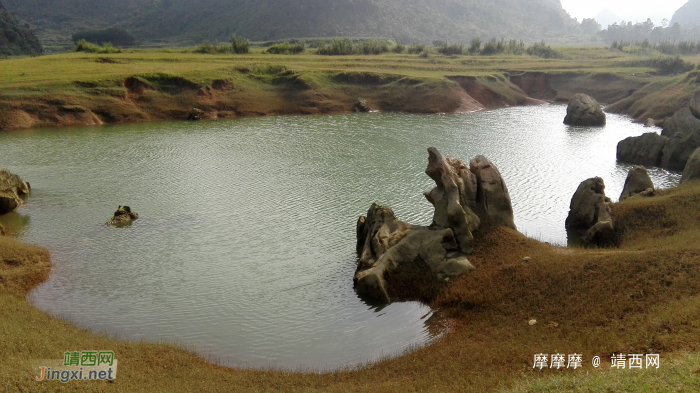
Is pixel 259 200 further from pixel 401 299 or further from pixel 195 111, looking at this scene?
pixel 195 111

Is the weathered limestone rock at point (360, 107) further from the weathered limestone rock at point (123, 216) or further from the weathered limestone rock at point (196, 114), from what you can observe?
the weathered limestone rock at point (123, 216)

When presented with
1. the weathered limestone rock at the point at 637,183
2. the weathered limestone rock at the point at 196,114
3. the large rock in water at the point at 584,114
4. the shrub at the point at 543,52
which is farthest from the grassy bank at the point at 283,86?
the weathered limestone rock at the point at 637,183

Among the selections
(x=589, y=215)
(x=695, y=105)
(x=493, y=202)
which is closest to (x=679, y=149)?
(x=695, y=105)

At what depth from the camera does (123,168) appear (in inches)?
1529

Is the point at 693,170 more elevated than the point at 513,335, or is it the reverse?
the point at 693,170

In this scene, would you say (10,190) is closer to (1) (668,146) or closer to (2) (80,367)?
(2) (80,367)

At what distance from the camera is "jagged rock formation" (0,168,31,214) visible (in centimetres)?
2955

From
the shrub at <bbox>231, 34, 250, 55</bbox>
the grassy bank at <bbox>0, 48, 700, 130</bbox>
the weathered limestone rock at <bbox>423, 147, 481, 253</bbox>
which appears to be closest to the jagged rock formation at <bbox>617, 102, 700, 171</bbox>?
the grassy bank at <bbox>0, 48, 700, 130</bbox>

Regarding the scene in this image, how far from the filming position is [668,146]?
4041 centimetres

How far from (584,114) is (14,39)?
113759mm

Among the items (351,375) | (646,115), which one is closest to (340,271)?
(351,375)

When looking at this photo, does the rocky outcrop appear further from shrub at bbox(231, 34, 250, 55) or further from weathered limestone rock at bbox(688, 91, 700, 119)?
shrub at bbox(231, 34, 250, 55)

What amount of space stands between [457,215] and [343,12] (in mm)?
178954

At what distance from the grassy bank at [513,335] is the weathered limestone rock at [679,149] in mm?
21886
